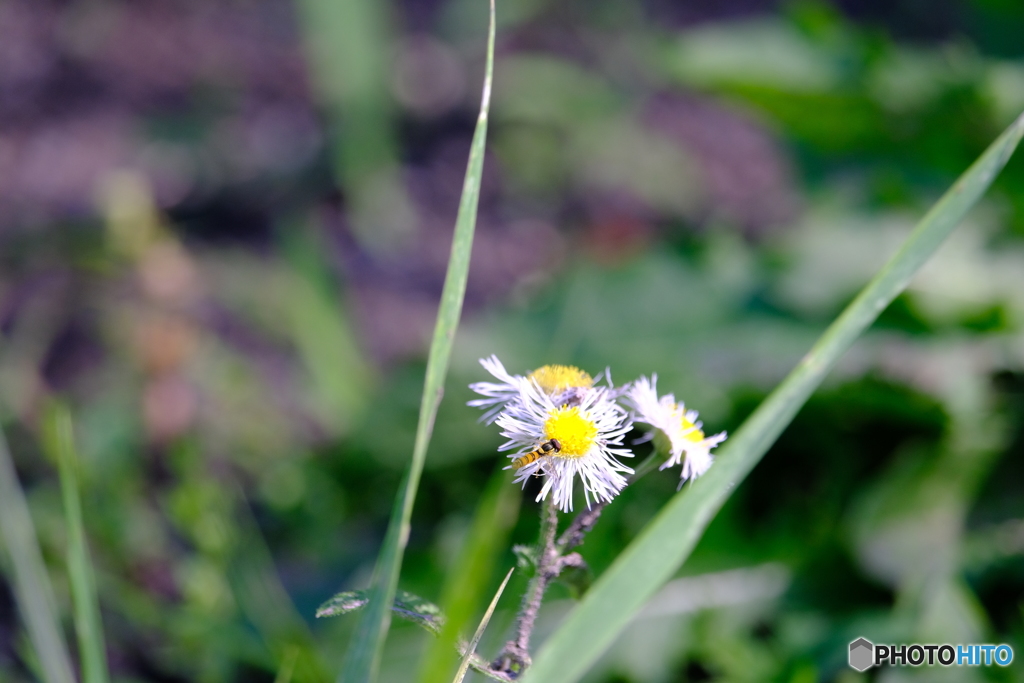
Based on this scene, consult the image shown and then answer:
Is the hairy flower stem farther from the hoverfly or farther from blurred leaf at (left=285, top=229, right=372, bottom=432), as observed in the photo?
blurred leaf at (left=285, top=229, right=372, bottom=432)

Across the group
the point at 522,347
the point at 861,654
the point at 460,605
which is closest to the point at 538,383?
the point at 460,605

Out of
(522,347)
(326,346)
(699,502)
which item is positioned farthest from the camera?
(326,346)

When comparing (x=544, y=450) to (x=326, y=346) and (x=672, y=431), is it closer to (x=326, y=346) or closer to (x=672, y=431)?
(x=672, y=431)

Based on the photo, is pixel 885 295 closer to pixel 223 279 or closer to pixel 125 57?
pixel 223 279

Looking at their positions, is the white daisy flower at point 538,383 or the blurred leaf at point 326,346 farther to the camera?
the blurred leaf at point 326,346

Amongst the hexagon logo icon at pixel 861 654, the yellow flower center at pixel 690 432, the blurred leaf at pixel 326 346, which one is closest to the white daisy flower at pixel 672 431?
the yellow flower center at pixel 690 432

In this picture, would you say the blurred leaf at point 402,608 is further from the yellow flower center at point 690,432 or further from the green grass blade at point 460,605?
the yellow flower center at point 690,432
